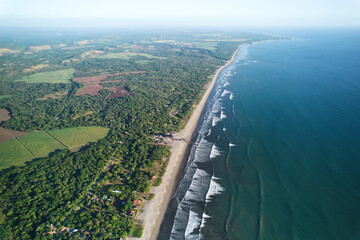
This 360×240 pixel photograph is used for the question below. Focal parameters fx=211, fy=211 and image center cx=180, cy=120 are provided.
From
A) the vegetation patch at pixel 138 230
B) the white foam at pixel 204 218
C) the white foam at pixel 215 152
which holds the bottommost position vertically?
the vegetation patch at pixel 138 230

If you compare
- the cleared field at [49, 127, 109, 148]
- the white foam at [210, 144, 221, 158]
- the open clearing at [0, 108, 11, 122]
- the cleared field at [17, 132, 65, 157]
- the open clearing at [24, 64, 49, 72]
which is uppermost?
the open clearing at [24, 64, 49, 72]

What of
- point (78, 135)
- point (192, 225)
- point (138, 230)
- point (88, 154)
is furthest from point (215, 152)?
point (78, 135)

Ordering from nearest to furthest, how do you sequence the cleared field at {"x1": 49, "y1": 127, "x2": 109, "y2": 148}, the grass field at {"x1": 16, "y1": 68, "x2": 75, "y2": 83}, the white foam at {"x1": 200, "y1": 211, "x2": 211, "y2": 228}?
the white foam at {"x1": 200, "y1": 211, "x2": 211, "y2": 228} → the cleared field at {"x1": 49, "y1": 127, "x2": 109, "y2": 148} → the grass field at {"x1": 16, "y1": 68, "x2": 75, "y2": 83}

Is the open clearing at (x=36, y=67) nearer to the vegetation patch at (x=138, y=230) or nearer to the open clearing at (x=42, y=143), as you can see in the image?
the open clearing at (x=42, y=143)

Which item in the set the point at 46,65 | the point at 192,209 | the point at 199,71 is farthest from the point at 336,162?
the point at 46,65

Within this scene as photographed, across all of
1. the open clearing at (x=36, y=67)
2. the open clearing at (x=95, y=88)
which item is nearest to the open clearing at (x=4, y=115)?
the open clearing at (x=95, y=88)

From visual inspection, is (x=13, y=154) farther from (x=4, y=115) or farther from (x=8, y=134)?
(x=4, y=115)

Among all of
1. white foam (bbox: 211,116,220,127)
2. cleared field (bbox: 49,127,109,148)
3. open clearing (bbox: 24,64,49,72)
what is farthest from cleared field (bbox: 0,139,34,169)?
open clearing (bbox: 24,64,49,72)

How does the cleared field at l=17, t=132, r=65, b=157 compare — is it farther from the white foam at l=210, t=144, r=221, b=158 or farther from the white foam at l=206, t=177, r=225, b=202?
the white foam at l=206, t=177, r=225, b=202
